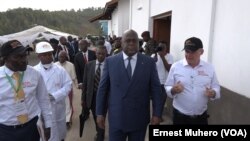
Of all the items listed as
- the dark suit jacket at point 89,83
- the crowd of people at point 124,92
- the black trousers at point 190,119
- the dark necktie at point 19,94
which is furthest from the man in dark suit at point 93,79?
the dark necktie at point 19,94

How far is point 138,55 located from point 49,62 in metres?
1.53

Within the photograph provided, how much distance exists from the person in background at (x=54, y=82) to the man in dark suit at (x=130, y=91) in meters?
0.99

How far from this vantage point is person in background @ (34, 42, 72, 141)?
4602 mm

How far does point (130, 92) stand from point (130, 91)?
0.01m

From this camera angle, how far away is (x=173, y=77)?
4.05 m

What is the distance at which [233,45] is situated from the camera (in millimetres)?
4934

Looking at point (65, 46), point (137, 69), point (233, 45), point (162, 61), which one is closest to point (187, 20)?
point (162, 61)

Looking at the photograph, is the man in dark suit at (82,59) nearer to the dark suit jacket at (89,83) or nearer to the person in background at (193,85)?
the dark suit jacket at (89,83)

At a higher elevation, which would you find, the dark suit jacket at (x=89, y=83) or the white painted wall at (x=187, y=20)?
the white painted wall at (x=187, y=20)

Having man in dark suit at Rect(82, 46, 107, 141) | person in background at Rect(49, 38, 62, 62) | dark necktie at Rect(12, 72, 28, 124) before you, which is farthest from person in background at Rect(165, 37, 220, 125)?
person in background at Rect(49, 38, 62, 62)

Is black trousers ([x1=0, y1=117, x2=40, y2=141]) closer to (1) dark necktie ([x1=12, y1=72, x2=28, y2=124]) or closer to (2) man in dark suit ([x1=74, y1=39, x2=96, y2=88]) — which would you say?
(1) dark necktie ([x1=12, y1=72, x2=28, y2=124])

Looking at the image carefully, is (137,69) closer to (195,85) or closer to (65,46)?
(195,85)

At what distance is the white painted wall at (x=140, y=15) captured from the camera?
11013 mm

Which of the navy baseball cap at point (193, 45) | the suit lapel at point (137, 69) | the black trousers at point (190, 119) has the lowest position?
the black trousers at point (190, 119)
